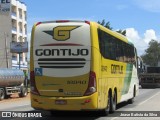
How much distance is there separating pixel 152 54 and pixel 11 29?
81.6m

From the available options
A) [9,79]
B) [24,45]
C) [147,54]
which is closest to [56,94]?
[9,79]

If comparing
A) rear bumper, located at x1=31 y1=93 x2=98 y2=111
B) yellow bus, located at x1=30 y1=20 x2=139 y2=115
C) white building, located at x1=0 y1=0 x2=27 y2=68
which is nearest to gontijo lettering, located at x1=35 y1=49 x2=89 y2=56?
yellow bus, located at x1=30 y1=20 x2=139 y2=115

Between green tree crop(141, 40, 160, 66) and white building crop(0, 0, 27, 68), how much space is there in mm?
Result: 71049

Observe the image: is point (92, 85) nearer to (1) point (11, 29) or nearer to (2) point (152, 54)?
(1) point (11, 29)

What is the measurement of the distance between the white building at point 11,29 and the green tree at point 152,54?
7105cm

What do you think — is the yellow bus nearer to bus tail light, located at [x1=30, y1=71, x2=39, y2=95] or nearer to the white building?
bus tail light, located at [x1=30, y1=71, x2=39, y2=95]

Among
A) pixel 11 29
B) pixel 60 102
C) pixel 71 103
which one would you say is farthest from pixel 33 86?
pixel 11 29

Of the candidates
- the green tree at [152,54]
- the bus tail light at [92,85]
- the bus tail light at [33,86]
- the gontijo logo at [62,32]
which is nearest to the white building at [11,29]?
the green tree at [152,54]

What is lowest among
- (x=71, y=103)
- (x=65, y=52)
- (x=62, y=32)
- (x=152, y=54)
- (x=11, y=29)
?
(x=71, y=103)

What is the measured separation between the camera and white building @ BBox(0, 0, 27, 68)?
312 ft

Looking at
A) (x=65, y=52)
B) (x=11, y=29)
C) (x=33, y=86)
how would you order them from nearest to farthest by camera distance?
(x=65, y=52), (x=33, y=86), (x=11, y=29)

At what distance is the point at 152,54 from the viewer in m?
169

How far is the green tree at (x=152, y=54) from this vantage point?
166750mm

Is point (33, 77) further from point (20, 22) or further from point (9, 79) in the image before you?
point (20, 22)
